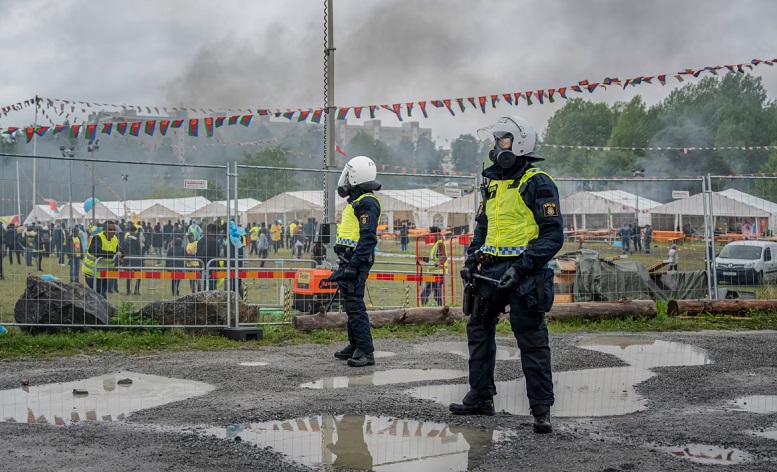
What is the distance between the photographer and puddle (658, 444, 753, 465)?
4566mm

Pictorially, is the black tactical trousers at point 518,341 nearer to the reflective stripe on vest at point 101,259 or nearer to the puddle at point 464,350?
the puddle at point 464,350

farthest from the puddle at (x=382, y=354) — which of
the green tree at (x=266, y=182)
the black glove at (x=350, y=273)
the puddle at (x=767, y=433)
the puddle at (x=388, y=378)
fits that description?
the puddle at (x=767, y=433)

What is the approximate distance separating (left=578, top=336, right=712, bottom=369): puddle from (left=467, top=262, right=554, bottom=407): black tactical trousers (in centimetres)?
283

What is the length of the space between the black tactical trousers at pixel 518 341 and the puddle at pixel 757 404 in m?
1.67

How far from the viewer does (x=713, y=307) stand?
12070 mm

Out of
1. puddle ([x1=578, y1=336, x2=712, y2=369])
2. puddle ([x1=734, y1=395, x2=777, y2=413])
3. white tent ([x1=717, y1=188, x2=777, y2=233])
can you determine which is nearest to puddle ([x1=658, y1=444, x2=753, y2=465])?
puddle ([x1=734, y1=395, x2=777, y2=413])

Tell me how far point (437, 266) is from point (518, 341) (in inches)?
320

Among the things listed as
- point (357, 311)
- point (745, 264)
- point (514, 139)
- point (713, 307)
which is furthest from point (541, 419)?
point (745, 264)

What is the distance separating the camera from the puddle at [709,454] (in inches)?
180

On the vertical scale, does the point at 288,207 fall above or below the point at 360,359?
above

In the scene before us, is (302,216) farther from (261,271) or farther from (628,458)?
(628,458)

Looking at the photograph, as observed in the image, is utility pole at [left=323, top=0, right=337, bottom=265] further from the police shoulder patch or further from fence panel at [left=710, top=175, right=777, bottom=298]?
the police shoulder patch

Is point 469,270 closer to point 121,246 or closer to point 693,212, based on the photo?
point 121,246

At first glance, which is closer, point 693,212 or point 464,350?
point 464,350
